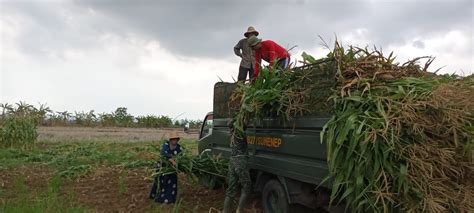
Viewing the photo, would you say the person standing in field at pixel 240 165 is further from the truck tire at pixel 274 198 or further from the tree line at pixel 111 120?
the tree line at pixel 111 120

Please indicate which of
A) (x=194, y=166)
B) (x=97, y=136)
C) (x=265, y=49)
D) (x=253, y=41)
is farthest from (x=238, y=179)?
(x=97, y=136)

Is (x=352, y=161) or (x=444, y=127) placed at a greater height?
(x=444, y=127)

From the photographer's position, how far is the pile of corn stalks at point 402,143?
13.5 ft

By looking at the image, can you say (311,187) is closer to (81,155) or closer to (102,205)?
(102,205)

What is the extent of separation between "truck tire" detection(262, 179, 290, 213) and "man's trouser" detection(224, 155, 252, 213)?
31cm

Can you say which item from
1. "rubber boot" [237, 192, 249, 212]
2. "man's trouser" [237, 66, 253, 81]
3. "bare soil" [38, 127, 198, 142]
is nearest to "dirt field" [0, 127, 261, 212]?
"rubber boot" [237, 192, 249, 212]

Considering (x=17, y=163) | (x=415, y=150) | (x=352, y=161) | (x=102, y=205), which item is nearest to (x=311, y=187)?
(x=352, y=161)

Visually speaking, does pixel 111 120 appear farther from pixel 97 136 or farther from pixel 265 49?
pixel 265 49

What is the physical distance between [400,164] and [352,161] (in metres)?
0.40

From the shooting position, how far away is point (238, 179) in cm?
680

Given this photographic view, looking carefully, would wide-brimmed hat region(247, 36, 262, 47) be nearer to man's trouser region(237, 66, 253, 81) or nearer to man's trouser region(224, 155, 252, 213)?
man's trouser region(237, 66, 253, 81)

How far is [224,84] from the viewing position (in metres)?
7.71

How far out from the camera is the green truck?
501 centimetres

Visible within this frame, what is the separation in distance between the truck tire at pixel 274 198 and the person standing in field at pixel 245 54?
2745 millimetres
